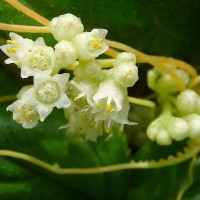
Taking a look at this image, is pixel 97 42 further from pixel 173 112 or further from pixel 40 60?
pixel 173 112

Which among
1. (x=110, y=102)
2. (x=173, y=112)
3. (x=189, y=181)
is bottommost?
(x=189, y=181)

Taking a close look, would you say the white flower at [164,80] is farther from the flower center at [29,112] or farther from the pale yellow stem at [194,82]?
the flower center at [29,112]

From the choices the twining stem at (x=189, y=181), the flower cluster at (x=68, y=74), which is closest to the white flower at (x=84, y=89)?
the flower cluster at (x=68, y=74)

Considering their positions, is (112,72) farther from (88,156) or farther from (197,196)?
(197,196)

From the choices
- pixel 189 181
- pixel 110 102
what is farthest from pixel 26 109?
pixel 189 181

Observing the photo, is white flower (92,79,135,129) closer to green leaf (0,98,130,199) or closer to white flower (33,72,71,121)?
white flower (33,72,71,121)

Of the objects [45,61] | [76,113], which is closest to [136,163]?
[76,113]

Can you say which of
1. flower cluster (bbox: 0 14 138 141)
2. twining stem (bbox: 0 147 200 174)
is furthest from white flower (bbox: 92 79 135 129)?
twining stem (bbox: 0 147 200 174)
